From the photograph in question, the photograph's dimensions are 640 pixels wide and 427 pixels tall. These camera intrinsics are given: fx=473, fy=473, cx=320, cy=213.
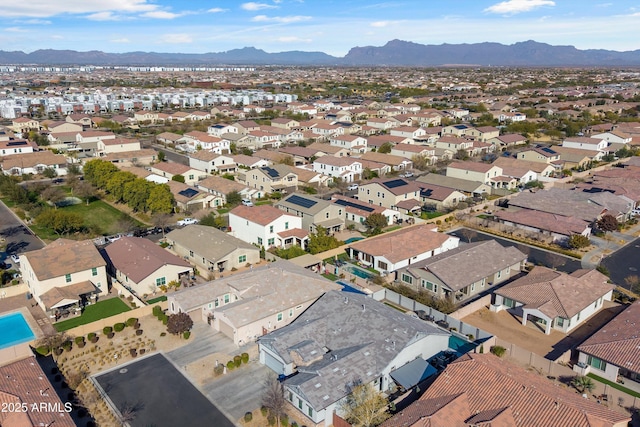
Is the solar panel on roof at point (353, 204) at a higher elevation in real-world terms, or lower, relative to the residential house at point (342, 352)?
higher

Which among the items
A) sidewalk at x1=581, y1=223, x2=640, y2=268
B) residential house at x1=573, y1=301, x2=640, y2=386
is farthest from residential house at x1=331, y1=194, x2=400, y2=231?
residential house at x1=573, y1=301, x2=640, y2=386

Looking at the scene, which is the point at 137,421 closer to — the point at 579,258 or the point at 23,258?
the point at 23,258

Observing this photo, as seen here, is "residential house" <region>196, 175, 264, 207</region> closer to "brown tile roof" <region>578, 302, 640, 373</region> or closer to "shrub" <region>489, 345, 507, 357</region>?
"shrub" <region>489, 345, 507, 357</region>

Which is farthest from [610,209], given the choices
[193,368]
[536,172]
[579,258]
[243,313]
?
[193,368]

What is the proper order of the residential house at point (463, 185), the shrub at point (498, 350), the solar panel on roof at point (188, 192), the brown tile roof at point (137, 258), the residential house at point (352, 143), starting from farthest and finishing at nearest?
the residential house at point (352, 143), the residential house at point (463, 185), the solar panel on roof at point (188, 192), the brown tile roof at point (137, 258), the shrub at point (498, 350)

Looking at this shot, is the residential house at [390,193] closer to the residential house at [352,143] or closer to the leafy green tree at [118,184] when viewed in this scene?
the residential house at [352,143]

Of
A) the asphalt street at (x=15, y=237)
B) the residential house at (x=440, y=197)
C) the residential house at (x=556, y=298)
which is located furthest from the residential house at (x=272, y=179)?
the residential house at (x=556, y=298)
